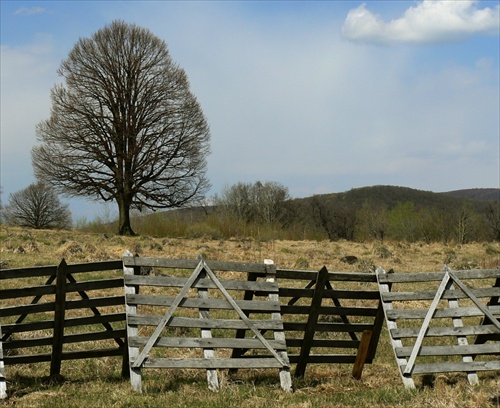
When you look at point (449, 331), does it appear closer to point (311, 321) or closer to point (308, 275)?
point (311, 321)

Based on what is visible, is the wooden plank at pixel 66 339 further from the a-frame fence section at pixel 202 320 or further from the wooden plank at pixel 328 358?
the wooden plank at pixel 328 358

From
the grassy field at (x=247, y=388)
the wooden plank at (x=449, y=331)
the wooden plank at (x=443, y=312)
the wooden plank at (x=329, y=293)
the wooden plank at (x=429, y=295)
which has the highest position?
the wooden plank at (x=329, y=293)

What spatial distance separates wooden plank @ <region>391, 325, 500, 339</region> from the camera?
976cm

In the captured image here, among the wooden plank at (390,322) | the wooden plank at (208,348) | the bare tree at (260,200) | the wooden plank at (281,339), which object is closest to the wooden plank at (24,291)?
the wooden plank at (208,348)

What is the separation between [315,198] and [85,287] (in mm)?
66866

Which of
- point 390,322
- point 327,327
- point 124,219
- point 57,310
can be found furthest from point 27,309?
point 124,219

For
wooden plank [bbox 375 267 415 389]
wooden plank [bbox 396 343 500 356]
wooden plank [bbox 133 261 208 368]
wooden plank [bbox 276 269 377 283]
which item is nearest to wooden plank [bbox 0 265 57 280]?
wooden plank [bbox 133 261 208 368]

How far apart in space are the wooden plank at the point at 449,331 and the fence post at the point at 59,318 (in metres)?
4.80

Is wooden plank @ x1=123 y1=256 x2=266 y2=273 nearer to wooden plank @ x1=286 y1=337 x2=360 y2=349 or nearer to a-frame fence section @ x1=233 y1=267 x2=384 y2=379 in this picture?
a-frame fence section @ x1=233 y1=267 x2=384 y2=379

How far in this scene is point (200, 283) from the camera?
952 centimetres

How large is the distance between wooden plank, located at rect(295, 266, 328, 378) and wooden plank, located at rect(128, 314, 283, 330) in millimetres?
567

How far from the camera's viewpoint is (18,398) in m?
8.34

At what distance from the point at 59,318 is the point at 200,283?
2.04 m

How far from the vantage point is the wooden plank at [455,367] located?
30.8 ft
